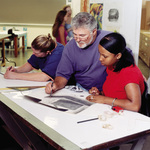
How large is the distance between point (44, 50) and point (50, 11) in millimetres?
7786

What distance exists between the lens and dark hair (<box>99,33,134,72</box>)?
1.58 m

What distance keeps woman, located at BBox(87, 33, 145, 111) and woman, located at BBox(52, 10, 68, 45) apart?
280 centimetres

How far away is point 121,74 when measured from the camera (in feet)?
5.31

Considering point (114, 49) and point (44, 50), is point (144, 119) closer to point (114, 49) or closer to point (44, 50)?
point (114, 49)

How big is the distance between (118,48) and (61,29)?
9.58 feet

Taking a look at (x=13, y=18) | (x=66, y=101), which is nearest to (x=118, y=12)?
(x=66, y=101)

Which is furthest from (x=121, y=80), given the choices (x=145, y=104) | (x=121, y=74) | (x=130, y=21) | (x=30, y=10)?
(x=30, y=10)

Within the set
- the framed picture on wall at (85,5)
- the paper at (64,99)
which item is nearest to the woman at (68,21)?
the framed picture on wall at (85,5)

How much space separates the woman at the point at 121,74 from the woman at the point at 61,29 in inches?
110

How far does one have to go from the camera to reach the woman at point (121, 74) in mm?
1491

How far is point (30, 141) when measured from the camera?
157 centimetres

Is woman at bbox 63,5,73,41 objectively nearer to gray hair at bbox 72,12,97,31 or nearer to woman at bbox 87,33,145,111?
gray hair at bbox 72,12,97,31

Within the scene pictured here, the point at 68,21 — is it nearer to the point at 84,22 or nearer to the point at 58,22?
the point at 58,22

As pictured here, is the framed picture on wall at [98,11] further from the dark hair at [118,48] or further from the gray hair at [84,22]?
the dark hair at [118,48]
